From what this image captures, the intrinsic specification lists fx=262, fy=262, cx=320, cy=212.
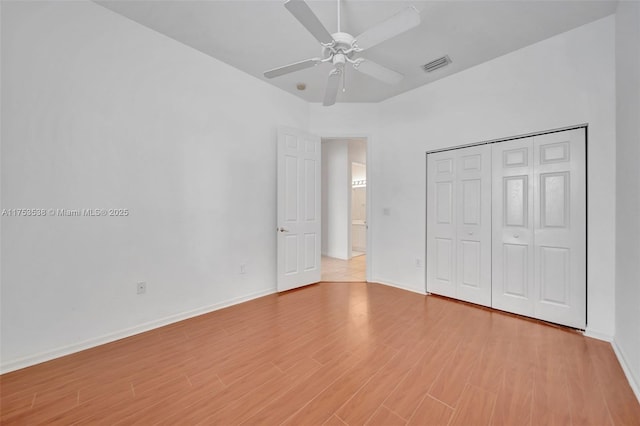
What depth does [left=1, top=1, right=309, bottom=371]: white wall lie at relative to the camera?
1957 mm

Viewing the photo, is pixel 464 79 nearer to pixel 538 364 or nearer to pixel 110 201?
pixel 538 364

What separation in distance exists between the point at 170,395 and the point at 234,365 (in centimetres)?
44

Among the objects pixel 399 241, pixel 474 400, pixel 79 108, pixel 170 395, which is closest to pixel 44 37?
pixel 79 108

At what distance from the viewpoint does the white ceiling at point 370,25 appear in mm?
2240

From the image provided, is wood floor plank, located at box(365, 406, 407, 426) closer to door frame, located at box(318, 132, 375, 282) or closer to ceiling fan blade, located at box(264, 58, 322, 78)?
ceiling fan blade, located at box(264, 58, 322, 78)

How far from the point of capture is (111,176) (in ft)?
7.73

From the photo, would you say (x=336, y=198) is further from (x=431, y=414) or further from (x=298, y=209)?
(x=431, y=414)

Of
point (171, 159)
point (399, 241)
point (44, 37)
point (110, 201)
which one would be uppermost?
point (44, 37)

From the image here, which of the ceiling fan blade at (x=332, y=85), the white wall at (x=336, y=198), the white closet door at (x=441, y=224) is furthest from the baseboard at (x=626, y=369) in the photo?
the white wall at (x=336, y=198)

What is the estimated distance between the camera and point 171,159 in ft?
9.00

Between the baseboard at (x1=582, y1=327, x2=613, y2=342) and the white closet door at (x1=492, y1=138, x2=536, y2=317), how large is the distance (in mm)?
419

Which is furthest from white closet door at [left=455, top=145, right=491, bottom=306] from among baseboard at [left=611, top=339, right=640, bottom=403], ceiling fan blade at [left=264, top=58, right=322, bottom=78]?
ceiling fan blade at [left=264, top=58, right=322, bottom=78]

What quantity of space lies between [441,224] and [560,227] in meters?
1.19

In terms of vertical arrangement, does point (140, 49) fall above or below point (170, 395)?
above
